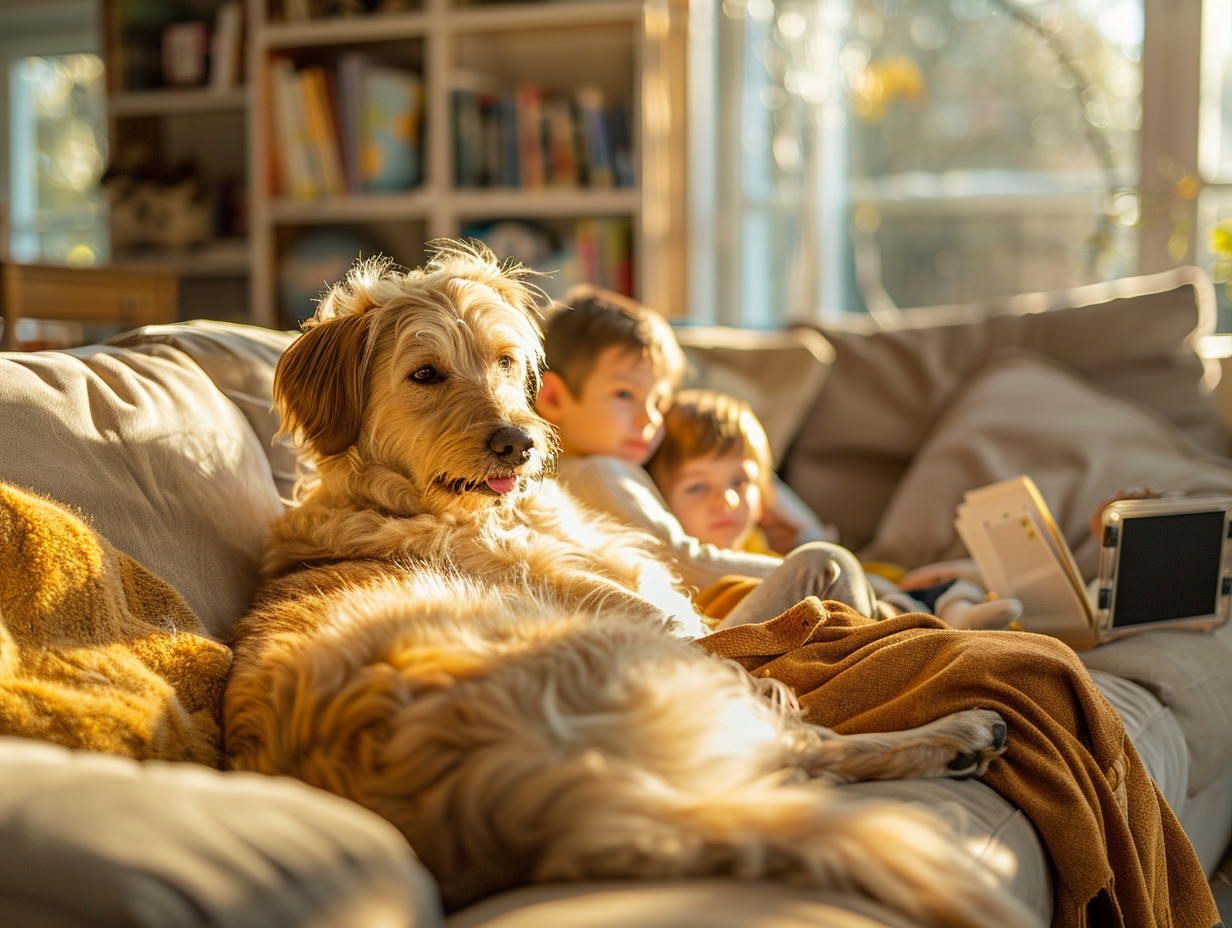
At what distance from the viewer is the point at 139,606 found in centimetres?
115

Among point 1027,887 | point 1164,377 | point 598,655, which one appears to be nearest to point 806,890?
point 598,655

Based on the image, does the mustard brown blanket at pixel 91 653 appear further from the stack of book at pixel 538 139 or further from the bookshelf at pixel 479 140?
the stack of book at pixel 538 139

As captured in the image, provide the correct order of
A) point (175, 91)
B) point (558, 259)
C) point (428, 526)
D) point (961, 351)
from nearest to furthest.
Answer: point (428, 526) < point (961, 351) < point (558, 259) < point (175, 91)

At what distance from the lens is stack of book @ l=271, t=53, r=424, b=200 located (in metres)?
3.77

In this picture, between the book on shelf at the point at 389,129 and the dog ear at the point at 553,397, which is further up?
the book on shelf at the point at 389,129

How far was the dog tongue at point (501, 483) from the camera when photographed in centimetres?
136

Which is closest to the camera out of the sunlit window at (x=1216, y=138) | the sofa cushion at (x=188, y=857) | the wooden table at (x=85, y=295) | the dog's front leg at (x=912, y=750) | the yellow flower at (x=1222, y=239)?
the sofa cushion at (x=188, y=857)

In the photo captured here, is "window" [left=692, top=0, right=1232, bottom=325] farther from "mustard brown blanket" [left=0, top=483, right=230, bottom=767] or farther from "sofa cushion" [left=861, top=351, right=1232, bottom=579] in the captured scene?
"mustard brown blanket" [left=0, top=483, right=230, bottom=767]

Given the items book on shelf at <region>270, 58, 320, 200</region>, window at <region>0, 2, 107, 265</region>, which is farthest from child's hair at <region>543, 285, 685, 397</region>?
window at <region>0, 2, 107, 265</region>

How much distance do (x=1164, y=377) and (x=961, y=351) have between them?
1.51ft

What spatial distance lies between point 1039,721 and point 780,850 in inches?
20.9

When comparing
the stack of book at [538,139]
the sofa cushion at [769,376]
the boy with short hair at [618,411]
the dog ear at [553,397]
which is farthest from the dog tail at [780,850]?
the stack of book at [538,139]

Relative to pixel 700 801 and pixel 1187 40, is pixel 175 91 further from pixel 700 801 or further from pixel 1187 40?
pixel 700 801

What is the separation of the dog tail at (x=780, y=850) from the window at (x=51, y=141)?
510cm
